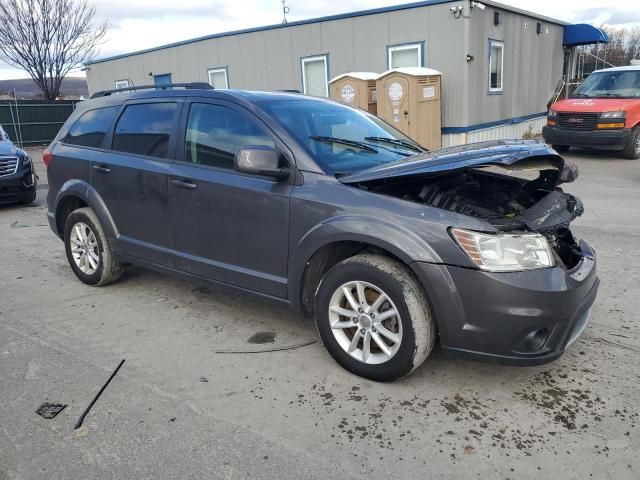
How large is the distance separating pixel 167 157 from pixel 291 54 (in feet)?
37.6

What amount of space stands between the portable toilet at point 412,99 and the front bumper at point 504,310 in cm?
907

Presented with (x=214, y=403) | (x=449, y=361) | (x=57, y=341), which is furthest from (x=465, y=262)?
(x=57, y=341)

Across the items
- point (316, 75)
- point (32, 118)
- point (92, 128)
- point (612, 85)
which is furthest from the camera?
point (32, 118)

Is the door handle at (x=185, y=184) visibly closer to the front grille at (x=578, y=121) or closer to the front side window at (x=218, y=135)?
the front side window at (x=218, y=135)

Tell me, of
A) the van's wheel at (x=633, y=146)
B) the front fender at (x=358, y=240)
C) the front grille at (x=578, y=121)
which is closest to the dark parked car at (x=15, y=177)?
the front fender at (x=358, y=240)

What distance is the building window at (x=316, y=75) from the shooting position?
564 inches

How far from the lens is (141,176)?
4.25 meters

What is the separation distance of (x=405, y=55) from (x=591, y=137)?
4.59 m

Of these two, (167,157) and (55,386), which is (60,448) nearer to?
(55,386)

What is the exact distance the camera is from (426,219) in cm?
292

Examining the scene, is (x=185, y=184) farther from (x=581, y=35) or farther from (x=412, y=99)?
(x=581, y=35)

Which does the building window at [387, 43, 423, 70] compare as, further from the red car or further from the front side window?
the front side window

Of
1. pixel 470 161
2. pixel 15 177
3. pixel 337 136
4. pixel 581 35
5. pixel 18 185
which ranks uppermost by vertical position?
pixel 581 35

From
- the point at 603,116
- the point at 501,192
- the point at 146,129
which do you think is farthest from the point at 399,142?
the point at 603,116
